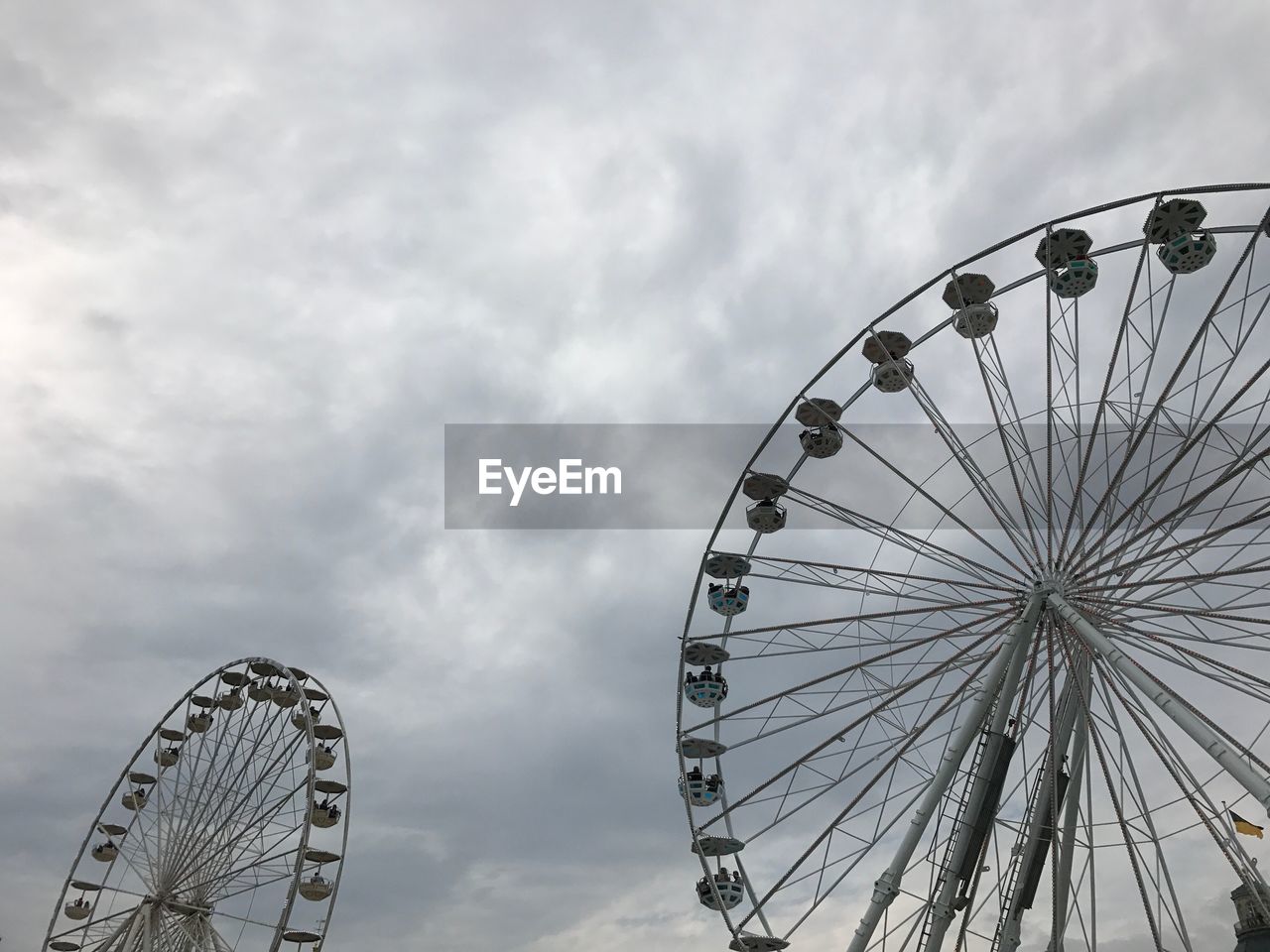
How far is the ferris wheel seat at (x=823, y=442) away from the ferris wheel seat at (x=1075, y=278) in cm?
591

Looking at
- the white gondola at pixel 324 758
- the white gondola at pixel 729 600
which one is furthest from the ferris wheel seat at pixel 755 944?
the white gondola at pixel 324 758

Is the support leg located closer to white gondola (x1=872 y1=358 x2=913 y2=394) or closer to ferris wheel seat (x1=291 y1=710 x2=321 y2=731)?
white gondola (x1=872 y1=358 x2=913 y2=394)

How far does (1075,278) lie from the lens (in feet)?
71.8

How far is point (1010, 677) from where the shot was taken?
18188 mm

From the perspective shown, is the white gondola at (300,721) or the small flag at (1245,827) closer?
the small flag at (1245,827)

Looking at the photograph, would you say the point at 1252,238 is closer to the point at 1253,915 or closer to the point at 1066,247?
the point at 1066,247

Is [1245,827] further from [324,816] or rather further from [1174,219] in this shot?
[324,816]

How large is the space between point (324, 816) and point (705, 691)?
16.7 m

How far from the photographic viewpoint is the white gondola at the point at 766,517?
2464 cm

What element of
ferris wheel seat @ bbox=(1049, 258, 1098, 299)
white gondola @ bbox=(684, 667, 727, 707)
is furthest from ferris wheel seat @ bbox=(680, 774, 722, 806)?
ferris wheel seat @ bbox=(1049, 258, 1098, 299)

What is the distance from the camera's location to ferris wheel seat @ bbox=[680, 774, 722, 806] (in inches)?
941

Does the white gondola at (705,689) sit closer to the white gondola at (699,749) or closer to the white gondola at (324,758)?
the white gondola at (699,749)

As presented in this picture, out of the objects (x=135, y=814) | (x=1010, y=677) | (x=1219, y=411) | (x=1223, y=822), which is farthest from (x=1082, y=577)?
(x=135, y=814)

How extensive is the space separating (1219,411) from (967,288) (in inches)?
254
